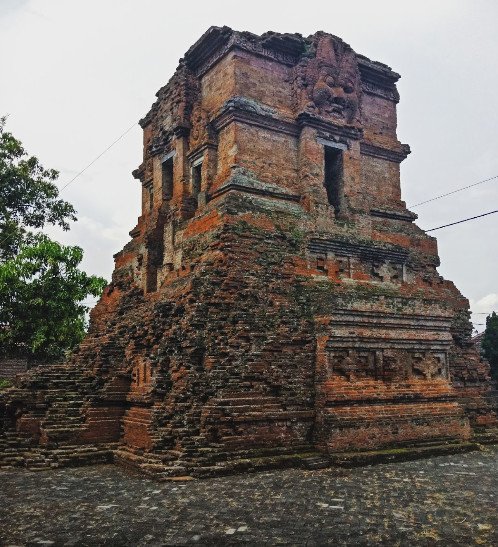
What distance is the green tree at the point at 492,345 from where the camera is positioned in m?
25.3

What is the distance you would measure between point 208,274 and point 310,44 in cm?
681

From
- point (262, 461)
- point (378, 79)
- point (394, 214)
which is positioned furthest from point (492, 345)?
point (262, 461)

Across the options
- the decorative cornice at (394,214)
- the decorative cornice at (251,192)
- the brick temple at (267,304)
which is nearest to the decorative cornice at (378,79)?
the brick temple at (267,304)

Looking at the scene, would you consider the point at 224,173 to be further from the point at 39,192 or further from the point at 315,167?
the point at 39,192

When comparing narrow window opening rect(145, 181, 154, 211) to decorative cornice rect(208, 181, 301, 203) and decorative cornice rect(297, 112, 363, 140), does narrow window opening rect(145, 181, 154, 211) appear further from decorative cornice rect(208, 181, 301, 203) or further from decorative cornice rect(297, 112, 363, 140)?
decorative cornice rect(297, 112, 363, 140)

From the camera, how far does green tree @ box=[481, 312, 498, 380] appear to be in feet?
83.1

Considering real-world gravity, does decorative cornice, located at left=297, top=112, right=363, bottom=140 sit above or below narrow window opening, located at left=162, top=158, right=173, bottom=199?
above

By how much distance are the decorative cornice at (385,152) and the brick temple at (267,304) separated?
4 cm

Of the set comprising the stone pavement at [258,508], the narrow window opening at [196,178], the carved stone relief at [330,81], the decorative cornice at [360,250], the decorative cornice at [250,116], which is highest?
the carved stone relief at [330,81]

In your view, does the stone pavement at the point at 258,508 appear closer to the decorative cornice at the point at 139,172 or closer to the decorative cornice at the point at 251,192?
the decorative cornice at the point at 251,192

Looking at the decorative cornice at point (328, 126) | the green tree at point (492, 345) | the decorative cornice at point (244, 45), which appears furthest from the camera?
the green tree at point (492, 345)

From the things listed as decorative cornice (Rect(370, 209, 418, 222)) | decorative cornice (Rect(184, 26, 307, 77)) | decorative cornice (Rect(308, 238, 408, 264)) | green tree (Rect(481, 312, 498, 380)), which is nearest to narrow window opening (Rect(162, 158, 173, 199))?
decorative cornice (Rect(184, 26, 307, 77))

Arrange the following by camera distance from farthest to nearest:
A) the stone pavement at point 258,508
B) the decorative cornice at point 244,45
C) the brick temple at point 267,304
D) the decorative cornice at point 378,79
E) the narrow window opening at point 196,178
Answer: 1. the decorative cornice at point 378,79
2. the narrow window opening at point 196,178
3. the decorative cornice at point 244,45
4. the brick temple at point 267,304
5. the stone pavement at point 258,508

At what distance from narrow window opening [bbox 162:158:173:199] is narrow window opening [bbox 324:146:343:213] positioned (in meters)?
4.17
